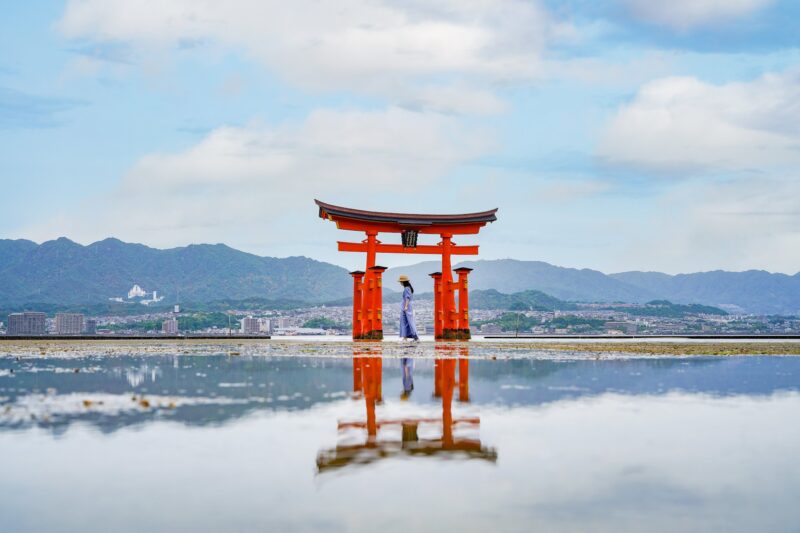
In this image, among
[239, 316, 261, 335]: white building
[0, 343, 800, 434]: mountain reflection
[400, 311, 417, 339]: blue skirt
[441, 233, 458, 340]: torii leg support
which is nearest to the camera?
[0, 343, 800, 434]: mountain reflection

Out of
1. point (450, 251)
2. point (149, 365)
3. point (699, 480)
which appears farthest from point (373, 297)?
point (699, 480)

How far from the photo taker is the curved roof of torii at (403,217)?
4297 cm

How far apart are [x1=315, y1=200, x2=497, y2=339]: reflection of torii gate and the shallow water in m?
27.3

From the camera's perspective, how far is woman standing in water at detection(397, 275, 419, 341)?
134 feet

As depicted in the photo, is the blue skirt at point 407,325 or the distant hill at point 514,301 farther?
the distant hill at point 514,301

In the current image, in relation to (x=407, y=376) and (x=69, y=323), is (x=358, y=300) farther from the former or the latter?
(x=69, y=323)

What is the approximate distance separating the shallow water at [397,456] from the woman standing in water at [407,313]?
2399 centimetres

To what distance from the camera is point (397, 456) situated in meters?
8.33

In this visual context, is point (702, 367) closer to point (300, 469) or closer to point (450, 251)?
point (300, 469)

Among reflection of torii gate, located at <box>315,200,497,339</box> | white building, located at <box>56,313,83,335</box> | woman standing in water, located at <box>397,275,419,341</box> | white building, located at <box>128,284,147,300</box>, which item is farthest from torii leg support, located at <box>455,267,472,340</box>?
white building, located at <box>128,284,147,300</box>

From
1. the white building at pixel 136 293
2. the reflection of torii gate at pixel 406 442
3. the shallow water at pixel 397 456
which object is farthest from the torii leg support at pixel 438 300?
the white building at pixel 136 293

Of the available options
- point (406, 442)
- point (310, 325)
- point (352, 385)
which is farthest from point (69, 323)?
point (406, 442)

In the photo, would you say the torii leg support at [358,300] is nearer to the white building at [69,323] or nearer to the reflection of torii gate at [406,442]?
the reflection of torii gate at [406,442]

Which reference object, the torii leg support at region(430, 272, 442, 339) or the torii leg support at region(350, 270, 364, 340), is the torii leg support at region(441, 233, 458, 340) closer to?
the torii leg support at region(430, 272, 442, 339)
